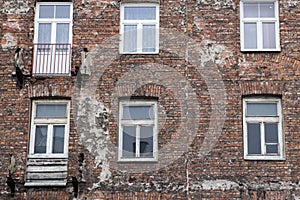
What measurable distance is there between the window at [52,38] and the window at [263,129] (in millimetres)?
5292

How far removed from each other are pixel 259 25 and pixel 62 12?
5.79 metres

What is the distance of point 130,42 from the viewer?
19.7 metres

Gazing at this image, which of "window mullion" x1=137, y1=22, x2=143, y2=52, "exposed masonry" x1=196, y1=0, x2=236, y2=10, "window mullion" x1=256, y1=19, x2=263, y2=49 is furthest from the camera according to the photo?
"exposed masonry" x1=196, y1=0, x2=236, y2=10

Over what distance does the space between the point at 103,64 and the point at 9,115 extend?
3.00 m

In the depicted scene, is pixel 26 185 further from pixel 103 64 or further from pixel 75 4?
pixel 75 4

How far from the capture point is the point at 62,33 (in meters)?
19.9

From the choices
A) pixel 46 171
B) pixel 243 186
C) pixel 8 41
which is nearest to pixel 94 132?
pixel 46 171

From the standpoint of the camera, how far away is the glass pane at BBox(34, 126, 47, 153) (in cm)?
1888

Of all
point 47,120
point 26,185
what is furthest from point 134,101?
point 26,185

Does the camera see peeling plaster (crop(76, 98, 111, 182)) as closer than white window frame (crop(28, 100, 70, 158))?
Yes

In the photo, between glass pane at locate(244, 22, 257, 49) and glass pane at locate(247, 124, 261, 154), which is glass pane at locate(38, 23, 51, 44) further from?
glass pane at locate(247, 124, 261, 154)

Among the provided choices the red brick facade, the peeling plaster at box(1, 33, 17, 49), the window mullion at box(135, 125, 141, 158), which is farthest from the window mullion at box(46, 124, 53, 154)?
the peeling plaster at box(1, 33, 17, 49)

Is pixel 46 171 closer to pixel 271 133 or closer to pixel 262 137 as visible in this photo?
pixel 262 137

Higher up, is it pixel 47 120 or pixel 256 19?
pixel 256 19
